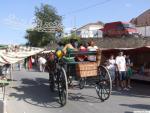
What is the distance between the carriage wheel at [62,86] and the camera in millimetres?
12414

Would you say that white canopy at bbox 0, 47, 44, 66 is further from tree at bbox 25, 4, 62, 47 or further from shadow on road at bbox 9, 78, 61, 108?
tree at bbox 25, 4, 62, 47

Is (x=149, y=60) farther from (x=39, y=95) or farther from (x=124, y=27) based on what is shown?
(x=124, y=27)

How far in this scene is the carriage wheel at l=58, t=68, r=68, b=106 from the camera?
12414 millimetres

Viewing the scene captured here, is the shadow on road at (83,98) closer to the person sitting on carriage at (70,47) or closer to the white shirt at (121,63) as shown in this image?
the person sitting on carriage at (70,47)

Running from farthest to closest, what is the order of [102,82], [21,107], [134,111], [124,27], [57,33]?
1. [57,33]
2. [124,27]
3. [102,82]
4. [21,107]
5. [134,111]

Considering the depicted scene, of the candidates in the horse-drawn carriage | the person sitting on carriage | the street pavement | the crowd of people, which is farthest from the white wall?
the horse-drawn carriage

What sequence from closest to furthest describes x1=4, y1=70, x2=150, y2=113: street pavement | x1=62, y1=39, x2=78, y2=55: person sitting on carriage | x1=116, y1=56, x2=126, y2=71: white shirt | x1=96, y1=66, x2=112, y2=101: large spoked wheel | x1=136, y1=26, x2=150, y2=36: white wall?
x1=4, y1=70, x2=150, y2=113: street pavement
x1=96, y1=66, x2=112, y2=101: large spoked wheel
x1=62, y1=39, x2=78, y2=55: person sitting on carriage
x1=116, y1=56, x2=126, y2=71: white shirt
x1=136, y1=26, x2=150, y2=36: white wall

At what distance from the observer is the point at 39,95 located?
15344 millimetres

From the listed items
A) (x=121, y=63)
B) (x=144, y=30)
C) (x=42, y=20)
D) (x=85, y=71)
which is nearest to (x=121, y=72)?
(x=121, y=63)

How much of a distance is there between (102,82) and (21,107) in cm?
268

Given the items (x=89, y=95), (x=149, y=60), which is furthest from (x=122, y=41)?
(x=89, y=95)

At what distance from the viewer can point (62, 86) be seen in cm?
1283

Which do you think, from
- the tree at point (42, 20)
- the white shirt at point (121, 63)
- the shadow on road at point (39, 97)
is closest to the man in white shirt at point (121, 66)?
the white shirt at point (121, 63)

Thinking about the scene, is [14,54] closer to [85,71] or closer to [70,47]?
[70,47]
